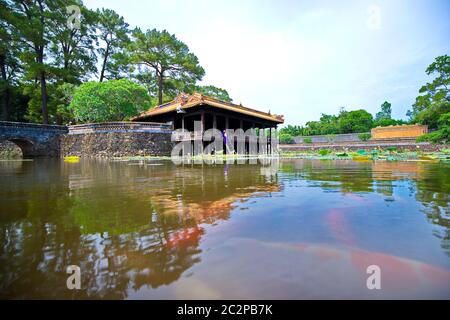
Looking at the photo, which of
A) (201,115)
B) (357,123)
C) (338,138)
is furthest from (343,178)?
(357,123)

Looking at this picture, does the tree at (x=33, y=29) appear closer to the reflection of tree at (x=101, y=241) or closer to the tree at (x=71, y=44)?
the tree at (x=71, y=44)

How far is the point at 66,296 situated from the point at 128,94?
21.6 m

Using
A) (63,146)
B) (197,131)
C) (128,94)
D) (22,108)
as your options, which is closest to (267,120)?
(197,131)

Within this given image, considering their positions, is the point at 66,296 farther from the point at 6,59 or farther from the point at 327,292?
the point at 6,59

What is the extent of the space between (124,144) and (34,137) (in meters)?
8.12

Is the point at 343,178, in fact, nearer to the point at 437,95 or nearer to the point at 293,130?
the point at 437,95

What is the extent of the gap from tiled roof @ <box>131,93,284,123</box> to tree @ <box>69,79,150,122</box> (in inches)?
81.2

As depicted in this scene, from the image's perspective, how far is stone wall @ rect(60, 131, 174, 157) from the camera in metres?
19.3

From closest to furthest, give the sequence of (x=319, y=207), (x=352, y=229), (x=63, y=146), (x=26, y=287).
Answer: (x=26, y=287)
(x=352, y=229)
(x=319, y=207)
(x=63, y=146)

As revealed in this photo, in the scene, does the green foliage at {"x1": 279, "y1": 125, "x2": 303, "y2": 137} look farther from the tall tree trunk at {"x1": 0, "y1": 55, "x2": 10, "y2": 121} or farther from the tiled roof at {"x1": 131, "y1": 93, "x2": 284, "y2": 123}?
the tall tree trunk at {"x1": 0, "y1": 55, "x2": 10, "y2": 121}

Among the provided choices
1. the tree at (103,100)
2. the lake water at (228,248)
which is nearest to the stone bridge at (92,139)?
the tree at (103,100)

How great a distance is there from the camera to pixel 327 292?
4.02ft

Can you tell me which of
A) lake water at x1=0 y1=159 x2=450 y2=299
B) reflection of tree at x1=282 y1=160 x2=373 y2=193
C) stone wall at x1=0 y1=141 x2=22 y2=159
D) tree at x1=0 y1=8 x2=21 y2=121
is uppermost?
tree at x1=0 y1=8 x2=21 y2=121

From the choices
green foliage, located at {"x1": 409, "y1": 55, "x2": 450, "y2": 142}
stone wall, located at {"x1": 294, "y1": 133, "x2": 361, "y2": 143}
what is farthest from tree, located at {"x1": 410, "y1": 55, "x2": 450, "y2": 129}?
stone wall, located at {"x1": 294, "y1": 133, "x2": 361, "y2": 143}
